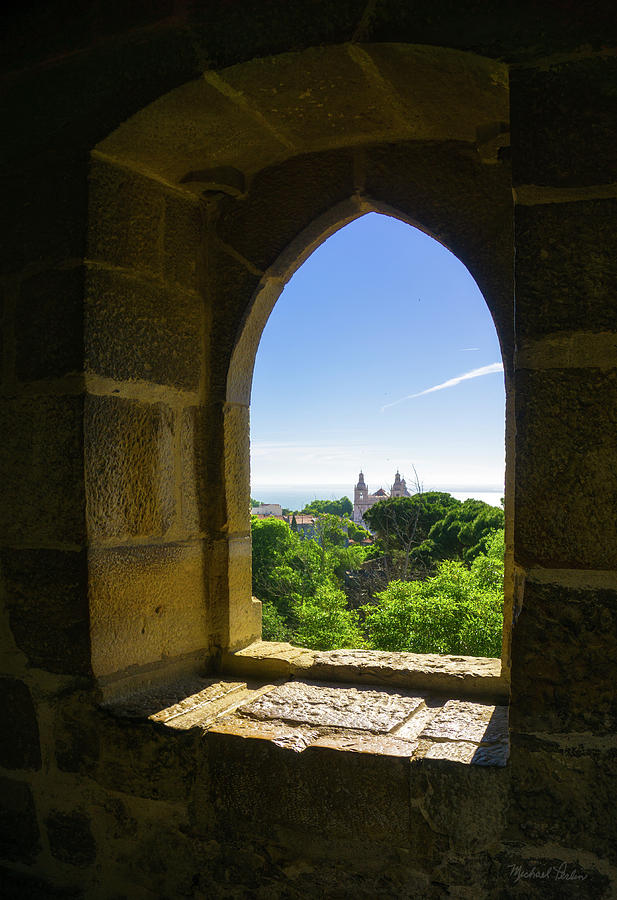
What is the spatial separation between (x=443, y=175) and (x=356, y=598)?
15.0m

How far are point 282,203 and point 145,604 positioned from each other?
1.09m

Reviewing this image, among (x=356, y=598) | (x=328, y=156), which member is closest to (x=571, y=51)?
(x=328, y=156)

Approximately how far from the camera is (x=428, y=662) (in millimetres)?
1797

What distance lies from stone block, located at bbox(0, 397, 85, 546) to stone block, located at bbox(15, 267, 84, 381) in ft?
0.26

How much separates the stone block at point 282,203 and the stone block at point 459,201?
0.29 ft

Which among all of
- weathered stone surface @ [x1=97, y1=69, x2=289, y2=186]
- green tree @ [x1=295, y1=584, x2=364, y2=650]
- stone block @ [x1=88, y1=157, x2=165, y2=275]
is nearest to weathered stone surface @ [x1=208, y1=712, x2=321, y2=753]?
stone block @ [x1=88, y1=157, x2=165, y2=275]

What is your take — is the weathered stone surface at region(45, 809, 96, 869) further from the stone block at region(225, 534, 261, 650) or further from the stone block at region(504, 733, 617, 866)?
the stone block at region(504, 733, 617, 866)

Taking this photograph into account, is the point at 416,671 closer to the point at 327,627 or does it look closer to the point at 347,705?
the point at 347,705

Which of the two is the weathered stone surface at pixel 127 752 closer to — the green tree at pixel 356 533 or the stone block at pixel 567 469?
the stone block at pixel 567 469

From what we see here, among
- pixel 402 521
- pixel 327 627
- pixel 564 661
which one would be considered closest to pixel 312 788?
pixel 564 661

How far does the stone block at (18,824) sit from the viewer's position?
1.70 metres

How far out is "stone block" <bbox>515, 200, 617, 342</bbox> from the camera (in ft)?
3.82

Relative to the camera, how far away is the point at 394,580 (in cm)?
1317

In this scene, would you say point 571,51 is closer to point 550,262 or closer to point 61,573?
point 550,262
